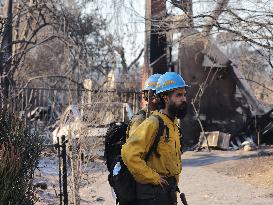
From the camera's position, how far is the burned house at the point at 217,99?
19047 mm

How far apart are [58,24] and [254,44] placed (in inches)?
355


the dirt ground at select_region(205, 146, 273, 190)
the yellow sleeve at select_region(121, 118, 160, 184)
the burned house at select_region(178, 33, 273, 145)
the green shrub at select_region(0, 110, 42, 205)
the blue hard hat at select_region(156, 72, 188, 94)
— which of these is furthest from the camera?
the burned house at select_region(178, 33, 273, 145)

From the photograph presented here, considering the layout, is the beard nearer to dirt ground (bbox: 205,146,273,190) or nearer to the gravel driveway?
the gravel driveway

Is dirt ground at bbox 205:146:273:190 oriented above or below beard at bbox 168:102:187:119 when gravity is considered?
below

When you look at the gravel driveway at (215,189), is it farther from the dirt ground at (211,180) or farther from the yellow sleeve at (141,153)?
the yellow sleeve at (141,153)

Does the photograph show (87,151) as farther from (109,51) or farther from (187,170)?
(109,51)

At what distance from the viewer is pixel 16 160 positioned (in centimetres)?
494

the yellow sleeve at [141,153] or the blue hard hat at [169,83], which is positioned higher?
the blue hard hat at [169,83]

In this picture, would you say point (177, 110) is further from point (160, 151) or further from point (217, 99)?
point (217, 99)

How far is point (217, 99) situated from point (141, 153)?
16.4m

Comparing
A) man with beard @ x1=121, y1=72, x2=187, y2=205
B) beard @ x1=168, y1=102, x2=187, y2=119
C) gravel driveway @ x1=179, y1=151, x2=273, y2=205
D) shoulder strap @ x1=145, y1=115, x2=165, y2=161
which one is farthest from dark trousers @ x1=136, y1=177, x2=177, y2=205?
gravel driveway @ x1=179, y1=151, x2=273, y2=205

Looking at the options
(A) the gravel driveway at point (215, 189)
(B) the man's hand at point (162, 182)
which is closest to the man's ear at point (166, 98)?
(B) the man's hand at point (162, 182)

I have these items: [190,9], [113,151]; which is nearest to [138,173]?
[113,151]

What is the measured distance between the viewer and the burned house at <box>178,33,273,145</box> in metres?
19.0
